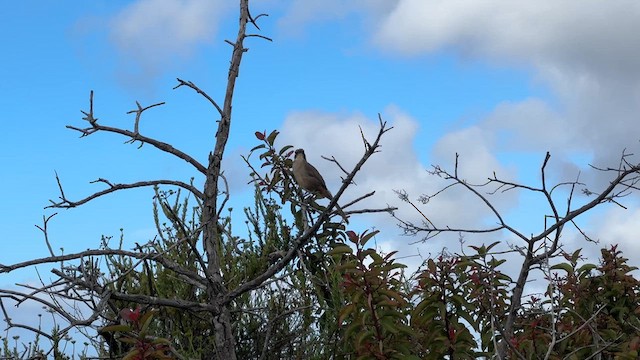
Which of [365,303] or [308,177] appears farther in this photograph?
[308,177]

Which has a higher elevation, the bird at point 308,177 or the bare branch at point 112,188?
the bird at point 308,177

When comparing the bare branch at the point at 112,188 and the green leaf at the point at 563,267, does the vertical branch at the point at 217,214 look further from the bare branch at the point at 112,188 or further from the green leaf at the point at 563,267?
the green leaf at the point at 563,267

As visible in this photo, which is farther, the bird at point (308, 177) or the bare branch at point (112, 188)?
the bird at point (308, 177)

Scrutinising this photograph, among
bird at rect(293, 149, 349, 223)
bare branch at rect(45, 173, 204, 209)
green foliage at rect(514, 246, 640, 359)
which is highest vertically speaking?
bird at rect(293, 149, 349, 223)

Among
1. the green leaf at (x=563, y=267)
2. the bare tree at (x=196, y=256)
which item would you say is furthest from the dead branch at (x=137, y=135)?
the green leaf at (x=563, y=267)

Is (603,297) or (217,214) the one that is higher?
(217,214)

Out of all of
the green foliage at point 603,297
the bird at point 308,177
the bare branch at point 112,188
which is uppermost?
the bird at point 308,177

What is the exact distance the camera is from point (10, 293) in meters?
5.02

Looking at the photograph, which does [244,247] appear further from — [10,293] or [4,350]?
→ [10,293]

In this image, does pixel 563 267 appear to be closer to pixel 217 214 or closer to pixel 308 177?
pixel 217 214

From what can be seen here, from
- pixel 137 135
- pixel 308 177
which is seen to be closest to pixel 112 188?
pixel 137 135

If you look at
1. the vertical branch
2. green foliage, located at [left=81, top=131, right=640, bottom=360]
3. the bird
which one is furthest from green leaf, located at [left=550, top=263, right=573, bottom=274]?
the bird

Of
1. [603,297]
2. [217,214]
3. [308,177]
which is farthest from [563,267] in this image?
[308,177]

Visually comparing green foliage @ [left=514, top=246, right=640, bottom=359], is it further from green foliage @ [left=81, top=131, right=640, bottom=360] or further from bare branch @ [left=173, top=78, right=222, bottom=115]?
bare branch @ [left=173, top=78, right=222, bottom=115]
